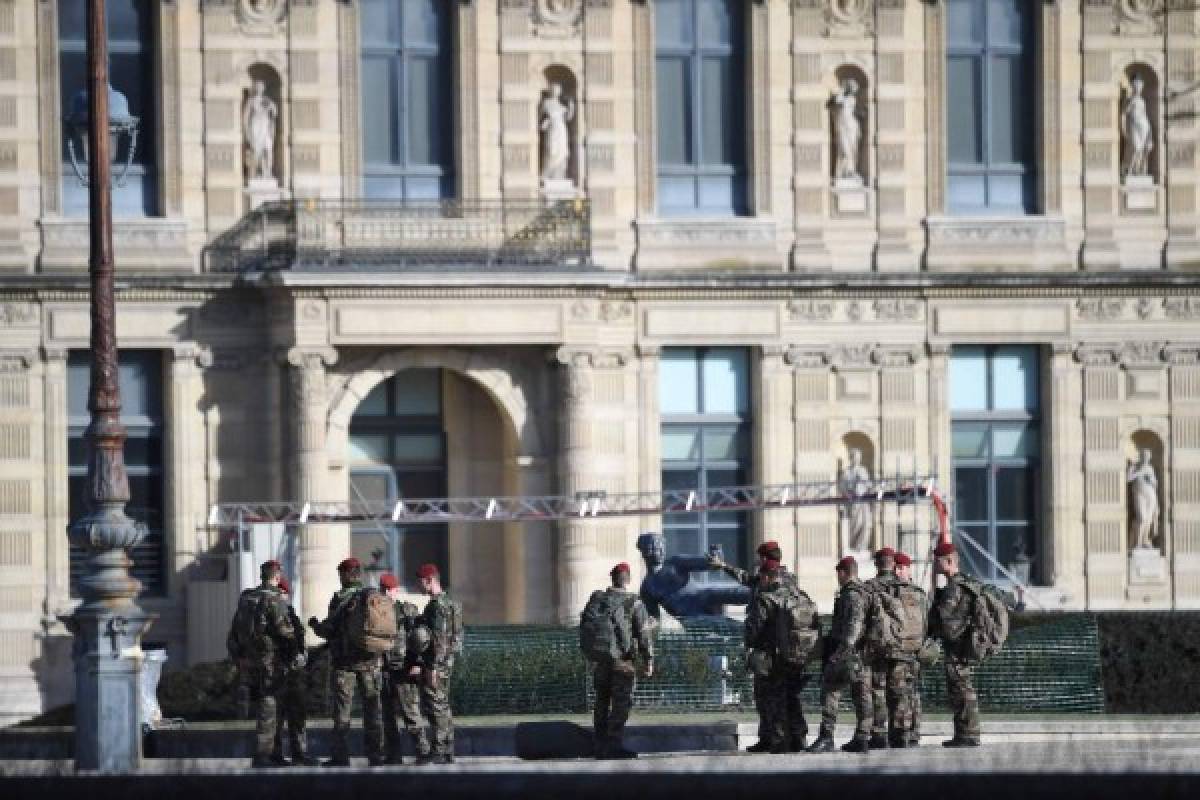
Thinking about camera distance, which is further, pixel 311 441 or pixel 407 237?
pixel 407 237

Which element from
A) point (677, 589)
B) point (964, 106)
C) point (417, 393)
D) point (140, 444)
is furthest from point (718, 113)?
point (677, 589)

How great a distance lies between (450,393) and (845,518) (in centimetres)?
511

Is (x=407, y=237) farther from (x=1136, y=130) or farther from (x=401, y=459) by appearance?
(x=1136, y=130)

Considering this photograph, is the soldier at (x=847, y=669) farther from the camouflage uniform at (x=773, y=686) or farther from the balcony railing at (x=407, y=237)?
the balcony railing at (x=407, y=237)

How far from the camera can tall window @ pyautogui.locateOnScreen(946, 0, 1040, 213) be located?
5859 cm

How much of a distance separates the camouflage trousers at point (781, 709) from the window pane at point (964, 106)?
18617 mm

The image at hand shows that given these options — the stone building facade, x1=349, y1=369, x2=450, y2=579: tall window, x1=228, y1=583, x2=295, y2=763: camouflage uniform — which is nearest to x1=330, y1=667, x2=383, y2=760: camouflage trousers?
x1=228, y1=583, x2=295, y2=763: camouflage uniform

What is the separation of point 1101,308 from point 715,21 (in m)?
6.03

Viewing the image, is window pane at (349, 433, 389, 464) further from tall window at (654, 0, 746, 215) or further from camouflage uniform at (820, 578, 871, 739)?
camouflage uniform at (820, 578, 871, 739)

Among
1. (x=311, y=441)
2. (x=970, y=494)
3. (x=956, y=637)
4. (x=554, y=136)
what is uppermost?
(x=554, y=136)

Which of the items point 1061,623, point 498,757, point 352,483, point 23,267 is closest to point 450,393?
point 352,483

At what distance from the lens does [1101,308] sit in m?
58.7

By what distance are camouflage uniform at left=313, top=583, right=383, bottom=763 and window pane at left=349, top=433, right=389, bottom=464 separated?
16162 millimetres

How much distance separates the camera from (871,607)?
41438mm
